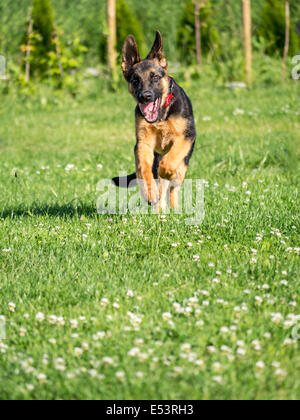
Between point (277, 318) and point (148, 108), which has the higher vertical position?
point (148, 108)

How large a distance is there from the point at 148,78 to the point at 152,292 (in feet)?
7.17

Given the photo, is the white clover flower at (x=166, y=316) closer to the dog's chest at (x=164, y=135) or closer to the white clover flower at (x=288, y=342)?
the white clover flower at (x=288, y=342)

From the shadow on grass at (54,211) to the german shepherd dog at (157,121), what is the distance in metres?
0.71

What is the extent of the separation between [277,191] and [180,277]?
253 centimetres

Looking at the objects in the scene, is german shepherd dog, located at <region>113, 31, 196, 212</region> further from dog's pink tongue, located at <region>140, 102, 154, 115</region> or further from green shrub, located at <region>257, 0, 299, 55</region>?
green shrub, located at <region>257, 0, 299, 55</region>

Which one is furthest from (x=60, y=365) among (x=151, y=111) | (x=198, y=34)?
(x=198, y=34)

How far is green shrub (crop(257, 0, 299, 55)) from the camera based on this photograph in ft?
49.3

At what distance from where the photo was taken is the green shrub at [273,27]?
15023 mm

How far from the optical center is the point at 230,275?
3578 mm

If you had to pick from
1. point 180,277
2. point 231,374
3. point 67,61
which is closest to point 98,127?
point 67,61

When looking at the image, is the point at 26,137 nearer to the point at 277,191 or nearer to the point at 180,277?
the point at 277,191

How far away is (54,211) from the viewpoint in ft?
18.0

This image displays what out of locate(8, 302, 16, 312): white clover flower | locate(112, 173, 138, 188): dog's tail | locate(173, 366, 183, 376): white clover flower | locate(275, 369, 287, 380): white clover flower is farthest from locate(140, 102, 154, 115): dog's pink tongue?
locate(275, 369, 287, 380): white clover flower

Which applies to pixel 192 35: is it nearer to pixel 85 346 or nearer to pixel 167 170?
pixel 167 170
